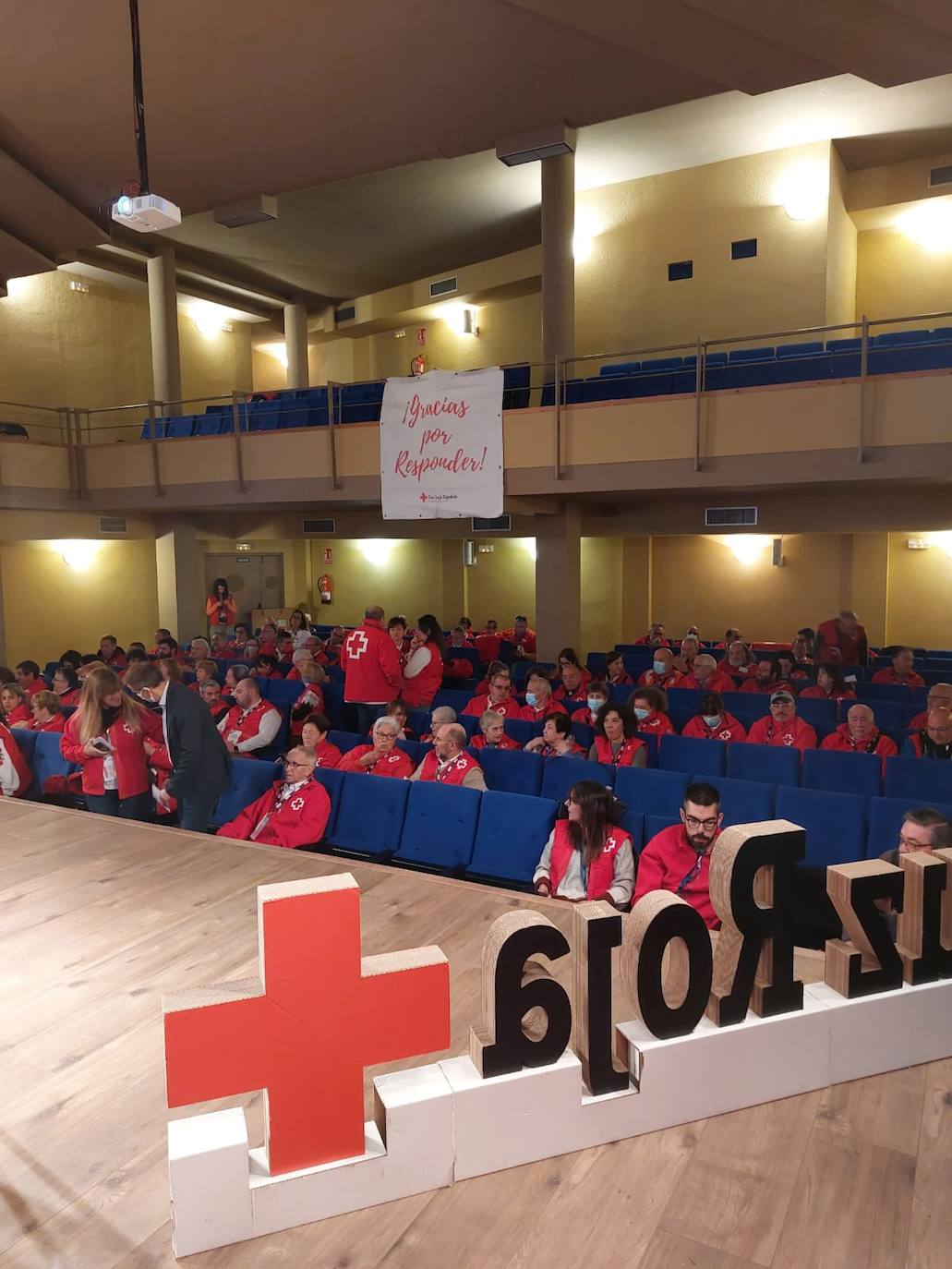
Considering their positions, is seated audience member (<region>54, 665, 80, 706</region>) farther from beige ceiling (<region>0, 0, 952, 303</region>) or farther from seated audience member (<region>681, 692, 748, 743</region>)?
seated audience member (<region>681, 692, 748, 743</region>)

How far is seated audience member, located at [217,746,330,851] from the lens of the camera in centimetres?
480

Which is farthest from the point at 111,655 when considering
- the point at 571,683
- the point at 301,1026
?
the point at 301,1026

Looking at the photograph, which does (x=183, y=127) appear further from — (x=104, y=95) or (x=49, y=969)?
(x=49, y=969)

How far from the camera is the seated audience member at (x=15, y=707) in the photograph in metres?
7.09

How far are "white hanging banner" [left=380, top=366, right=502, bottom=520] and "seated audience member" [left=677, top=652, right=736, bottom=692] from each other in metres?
2.55

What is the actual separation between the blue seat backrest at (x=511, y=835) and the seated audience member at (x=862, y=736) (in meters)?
2.44

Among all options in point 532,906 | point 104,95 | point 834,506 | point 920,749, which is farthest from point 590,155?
point 532,906

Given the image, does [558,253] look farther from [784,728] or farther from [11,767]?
[11,767]

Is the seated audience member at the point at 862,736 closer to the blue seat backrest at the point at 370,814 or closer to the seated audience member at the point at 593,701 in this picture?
the seated audience member at the point at 593,701

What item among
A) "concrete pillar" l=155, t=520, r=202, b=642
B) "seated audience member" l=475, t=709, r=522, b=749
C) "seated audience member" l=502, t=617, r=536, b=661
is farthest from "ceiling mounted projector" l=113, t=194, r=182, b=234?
"seated audience member" l=502, t=617, r=536, b=661

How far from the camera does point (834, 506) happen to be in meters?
9.90

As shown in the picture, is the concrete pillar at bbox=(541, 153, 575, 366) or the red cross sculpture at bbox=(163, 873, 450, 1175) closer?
the red cross sculpture at bbox=(163, 873, 450, 1175)

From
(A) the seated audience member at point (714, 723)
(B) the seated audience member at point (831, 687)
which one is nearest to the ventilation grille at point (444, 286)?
(B) the seated audience member at point (831, 687)

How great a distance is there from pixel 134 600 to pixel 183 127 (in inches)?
351
